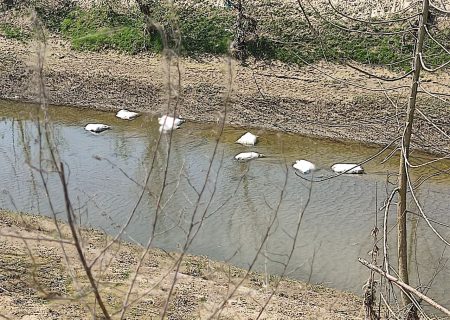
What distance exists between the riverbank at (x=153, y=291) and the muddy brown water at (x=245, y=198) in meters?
0.37

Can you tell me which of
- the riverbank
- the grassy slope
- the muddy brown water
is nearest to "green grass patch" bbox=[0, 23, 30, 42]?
the grassy slope

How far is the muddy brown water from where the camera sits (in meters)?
7.96

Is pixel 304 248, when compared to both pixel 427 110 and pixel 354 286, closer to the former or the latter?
pixel 354 286

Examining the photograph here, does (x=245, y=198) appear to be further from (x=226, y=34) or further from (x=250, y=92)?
(x=226, y=34)

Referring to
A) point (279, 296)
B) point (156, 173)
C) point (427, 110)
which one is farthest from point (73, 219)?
point (427, 110)

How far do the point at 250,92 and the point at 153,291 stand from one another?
305 inches

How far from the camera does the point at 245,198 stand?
9.51 meters

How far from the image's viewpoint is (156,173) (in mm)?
9312

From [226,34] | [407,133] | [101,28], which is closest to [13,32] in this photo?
[101,28]

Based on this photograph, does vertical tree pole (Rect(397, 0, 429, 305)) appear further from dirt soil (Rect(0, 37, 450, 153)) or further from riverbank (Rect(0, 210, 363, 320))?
dirt soil (Rect(0, 37, 450, 153))

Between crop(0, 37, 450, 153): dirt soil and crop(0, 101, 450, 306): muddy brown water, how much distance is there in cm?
51

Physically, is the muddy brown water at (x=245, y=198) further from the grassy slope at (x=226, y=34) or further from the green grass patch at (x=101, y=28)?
the green grass patch at (x=101, y=28)

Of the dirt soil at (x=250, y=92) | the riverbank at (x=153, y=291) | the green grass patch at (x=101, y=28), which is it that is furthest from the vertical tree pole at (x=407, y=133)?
the green grass patch at (x=101, y=28)

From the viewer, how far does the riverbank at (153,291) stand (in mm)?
6273
